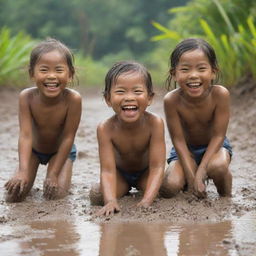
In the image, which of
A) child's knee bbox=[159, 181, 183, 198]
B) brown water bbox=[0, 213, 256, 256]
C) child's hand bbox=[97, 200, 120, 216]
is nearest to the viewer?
brown water bbox=[0, 213, 256, 256]

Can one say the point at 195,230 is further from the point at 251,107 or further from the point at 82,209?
the point at 251,107

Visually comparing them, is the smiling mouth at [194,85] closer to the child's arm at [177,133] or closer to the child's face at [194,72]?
the child's face at [194,72]

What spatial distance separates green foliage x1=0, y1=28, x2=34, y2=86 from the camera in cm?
1022

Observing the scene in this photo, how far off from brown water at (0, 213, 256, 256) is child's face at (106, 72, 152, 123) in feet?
2.43

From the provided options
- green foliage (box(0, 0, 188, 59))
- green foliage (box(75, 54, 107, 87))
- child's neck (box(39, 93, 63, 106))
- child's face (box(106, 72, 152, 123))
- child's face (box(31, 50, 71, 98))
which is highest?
green foliage (box(0, 0, 188, 59))

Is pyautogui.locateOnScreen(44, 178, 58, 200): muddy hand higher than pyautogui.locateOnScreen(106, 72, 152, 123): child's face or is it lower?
lower

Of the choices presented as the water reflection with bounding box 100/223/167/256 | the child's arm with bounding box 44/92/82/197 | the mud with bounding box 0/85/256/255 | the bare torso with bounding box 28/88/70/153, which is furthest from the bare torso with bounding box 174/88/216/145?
the water reflection with bounding box 100/223/167/256

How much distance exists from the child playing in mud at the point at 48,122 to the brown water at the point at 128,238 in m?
0.74

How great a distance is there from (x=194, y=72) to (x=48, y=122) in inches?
44.4

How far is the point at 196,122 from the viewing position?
4336mm

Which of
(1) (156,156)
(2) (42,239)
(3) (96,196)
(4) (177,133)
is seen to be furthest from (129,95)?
(2) (42,239)

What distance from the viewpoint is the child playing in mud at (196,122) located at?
13.4ft

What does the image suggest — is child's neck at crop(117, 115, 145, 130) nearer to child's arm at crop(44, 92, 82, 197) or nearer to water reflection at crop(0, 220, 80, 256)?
child's arm at crop(44, 92, 82, 197)

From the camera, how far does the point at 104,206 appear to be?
12.3ft
